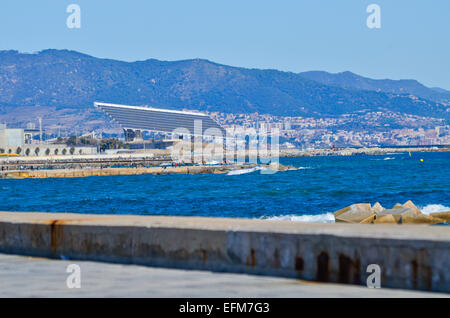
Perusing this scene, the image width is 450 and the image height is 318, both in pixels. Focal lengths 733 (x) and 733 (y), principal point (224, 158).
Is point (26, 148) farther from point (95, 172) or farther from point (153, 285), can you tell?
point (153, 285)

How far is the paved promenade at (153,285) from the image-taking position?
604 cm

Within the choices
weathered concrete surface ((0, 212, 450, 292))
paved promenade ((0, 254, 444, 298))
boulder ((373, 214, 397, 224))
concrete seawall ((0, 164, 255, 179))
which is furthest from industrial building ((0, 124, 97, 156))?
paved promenade ((0, 254, 444, 298))

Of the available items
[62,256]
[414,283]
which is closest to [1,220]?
[62,256]

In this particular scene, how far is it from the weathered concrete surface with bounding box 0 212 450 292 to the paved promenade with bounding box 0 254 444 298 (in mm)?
133

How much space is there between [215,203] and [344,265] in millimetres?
31426

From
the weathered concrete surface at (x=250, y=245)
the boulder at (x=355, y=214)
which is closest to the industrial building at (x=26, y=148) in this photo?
the boulder at (x=355, y=214)

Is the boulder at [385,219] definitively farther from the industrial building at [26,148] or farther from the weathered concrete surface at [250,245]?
the industrial building at [26,148]

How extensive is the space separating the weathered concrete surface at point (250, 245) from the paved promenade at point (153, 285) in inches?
5.2

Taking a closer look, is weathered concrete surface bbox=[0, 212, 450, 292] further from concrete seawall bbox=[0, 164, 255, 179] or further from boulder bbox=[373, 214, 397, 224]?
concrete seawall bbox=[0, 164, 255, 179]

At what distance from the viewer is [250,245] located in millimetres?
6871

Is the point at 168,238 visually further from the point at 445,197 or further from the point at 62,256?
the point at 445,197

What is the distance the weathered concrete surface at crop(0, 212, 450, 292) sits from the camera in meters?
6.08

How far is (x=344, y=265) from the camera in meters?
6.36

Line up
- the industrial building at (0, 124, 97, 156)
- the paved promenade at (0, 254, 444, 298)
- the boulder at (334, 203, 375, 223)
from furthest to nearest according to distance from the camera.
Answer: the industrial building at (0, 124, 97, 156) < the boulder at (334, 203, 375, 223) < the paved promenade at (0, 254, 444, 298)
